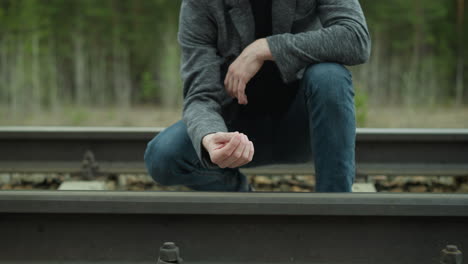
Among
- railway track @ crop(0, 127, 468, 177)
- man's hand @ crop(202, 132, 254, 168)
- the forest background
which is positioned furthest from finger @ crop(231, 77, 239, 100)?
the forest background

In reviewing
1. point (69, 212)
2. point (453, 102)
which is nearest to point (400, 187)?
point (69, 212)

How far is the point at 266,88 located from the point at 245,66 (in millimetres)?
222

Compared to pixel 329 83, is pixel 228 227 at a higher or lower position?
lower

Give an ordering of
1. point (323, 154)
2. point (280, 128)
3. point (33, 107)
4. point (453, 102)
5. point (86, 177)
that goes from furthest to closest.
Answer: point (453, 102) → point (33, 107) → point (86, 177) → point (280, 128) → point (323, 154)

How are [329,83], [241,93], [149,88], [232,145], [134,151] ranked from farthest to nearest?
[149,88]
[134,151]
[241,93]
[329,83]
[232,145]

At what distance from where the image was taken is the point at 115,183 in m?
3.25

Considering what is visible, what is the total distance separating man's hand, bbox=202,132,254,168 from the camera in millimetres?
1670

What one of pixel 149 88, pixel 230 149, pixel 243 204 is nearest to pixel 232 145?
pixel 230 149

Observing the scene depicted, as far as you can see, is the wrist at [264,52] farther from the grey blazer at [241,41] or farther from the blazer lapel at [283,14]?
the blazer lapel at [283,14]

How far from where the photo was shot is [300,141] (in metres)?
2.24

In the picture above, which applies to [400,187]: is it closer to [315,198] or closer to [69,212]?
[315,198]

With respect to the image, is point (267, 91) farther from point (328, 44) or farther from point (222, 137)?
point (222, 137)

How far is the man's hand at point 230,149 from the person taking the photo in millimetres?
1670

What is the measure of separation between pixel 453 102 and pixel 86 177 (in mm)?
4641
